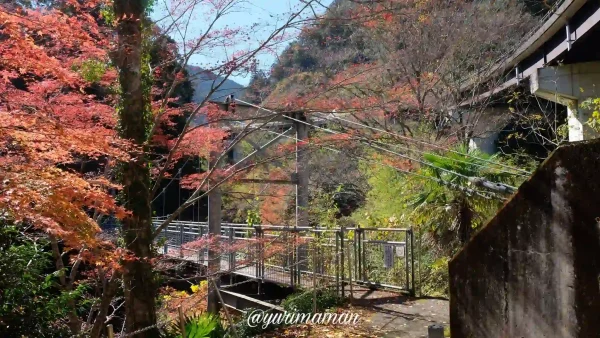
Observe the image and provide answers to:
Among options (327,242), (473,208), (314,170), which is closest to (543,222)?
(473,208)

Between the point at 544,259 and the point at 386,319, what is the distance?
4.94 metres

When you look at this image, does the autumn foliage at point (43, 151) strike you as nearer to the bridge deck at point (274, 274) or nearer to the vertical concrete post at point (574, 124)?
the bridge deck at point (274, 274)

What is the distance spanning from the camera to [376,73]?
1611 centimetres

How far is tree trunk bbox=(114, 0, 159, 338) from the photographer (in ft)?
22.6

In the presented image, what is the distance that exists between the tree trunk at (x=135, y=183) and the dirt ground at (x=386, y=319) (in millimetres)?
2457

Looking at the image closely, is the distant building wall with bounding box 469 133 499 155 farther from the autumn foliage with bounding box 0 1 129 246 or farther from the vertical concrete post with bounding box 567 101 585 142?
the autumn foliage with bounding box 0 1 129 246

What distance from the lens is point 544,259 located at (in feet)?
12.8

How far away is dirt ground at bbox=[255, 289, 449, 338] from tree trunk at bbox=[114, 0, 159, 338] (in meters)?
2.46

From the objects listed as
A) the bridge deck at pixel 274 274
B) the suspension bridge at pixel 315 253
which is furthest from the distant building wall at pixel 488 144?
the bridge deck at pixel 274 274

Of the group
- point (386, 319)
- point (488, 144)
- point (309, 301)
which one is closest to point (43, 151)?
point (309, 301)

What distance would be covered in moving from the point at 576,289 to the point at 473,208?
6.29m

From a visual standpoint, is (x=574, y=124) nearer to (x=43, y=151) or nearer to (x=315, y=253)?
(x=315, y=253)

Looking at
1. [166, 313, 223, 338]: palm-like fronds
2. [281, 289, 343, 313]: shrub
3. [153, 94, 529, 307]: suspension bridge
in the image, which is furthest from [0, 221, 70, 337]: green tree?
[281, 289, 343, 313]: shrub

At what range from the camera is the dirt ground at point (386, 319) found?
25.8ft
